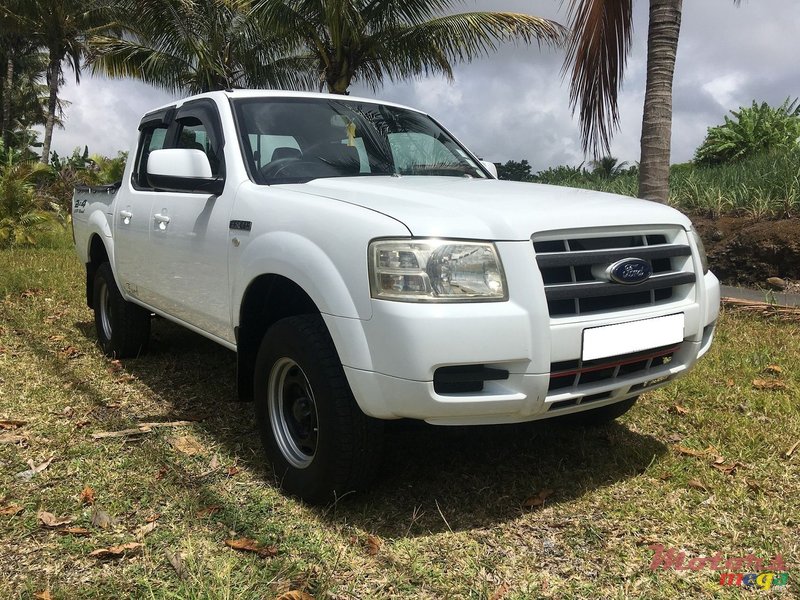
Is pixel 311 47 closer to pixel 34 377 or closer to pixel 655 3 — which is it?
pixel 655 3

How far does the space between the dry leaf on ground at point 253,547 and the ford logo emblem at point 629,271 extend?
5.31 ft

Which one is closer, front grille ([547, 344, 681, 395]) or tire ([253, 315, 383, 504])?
front grille ([547, 344, 681, 395])

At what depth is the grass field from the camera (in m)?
2.36

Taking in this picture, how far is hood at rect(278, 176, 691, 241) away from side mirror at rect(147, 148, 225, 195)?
1.41ft

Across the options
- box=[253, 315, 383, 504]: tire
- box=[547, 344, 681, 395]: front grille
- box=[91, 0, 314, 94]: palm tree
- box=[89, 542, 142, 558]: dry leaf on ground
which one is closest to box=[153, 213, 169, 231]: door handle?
box=[253, 315, 383, 504]: tire

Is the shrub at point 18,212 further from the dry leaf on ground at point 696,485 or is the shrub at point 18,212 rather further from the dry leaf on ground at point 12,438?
the dry leaf on ground at point 696,485

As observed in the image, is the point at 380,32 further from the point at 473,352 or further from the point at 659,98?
the point at 473,352

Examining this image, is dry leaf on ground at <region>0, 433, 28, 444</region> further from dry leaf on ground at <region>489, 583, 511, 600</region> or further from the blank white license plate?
the blank white license plate

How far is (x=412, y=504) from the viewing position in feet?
9.53

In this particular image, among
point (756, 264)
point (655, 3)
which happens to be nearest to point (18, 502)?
point (655, 3)

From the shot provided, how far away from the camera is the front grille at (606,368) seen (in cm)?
243

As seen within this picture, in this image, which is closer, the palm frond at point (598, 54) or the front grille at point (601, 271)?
the front grille at point (601, 271)

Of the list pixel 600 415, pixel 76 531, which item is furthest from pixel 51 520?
pixel 600 415

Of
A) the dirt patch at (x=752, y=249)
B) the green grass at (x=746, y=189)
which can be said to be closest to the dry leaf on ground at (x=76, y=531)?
the dirt patch at (x=752, y=249)
